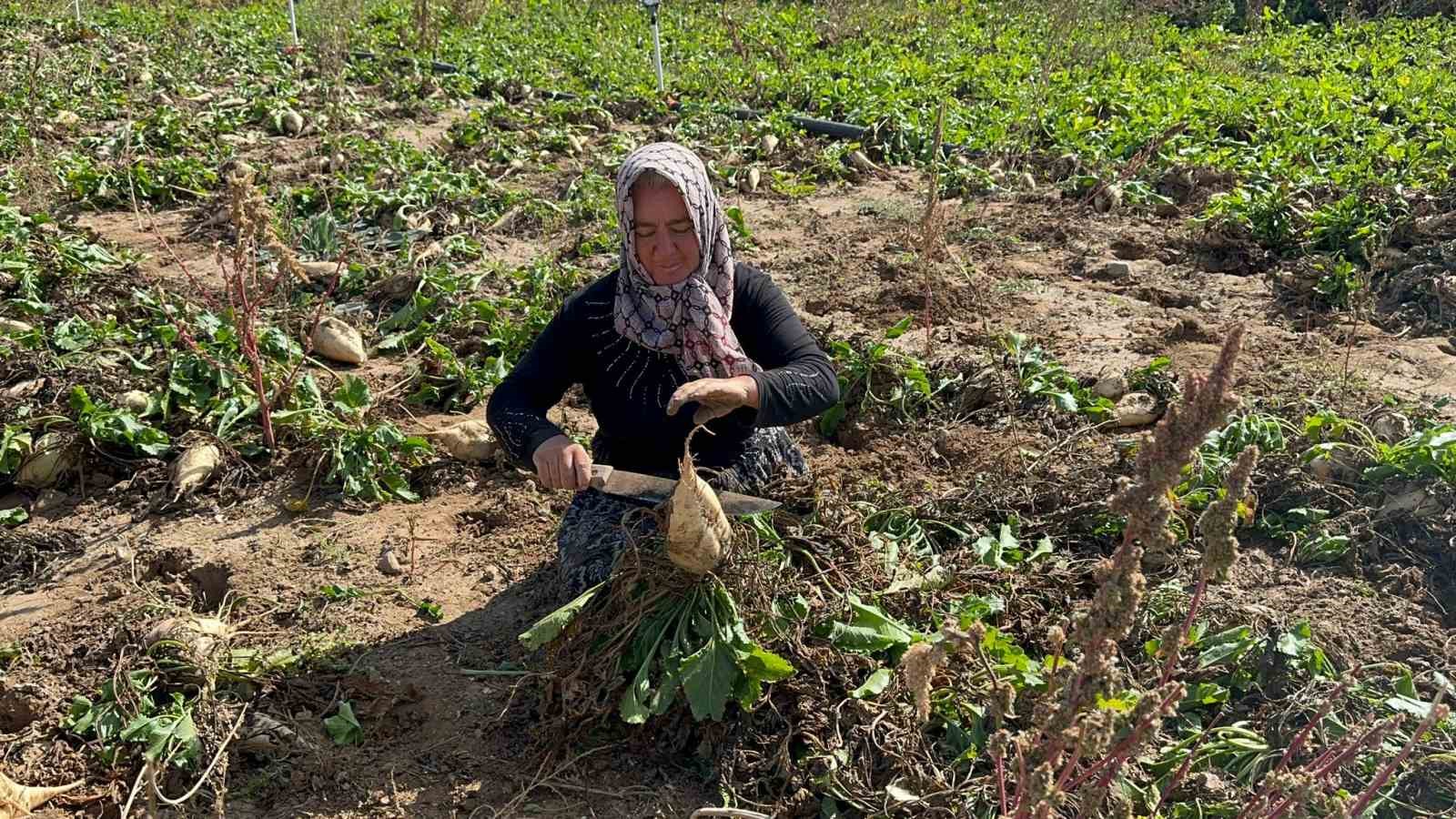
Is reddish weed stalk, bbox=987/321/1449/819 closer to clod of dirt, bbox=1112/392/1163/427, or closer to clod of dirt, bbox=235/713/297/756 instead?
clod of dirt, bbox=235/713/297/756

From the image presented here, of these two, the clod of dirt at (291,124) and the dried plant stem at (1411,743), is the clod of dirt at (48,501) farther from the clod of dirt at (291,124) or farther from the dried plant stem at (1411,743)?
the clod of dirt at (291,124)

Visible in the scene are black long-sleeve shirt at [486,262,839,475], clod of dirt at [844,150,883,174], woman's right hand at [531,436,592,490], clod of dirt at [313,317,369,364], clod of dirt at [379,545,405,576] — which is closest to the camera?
woman's right hand at [531,436,592,490]

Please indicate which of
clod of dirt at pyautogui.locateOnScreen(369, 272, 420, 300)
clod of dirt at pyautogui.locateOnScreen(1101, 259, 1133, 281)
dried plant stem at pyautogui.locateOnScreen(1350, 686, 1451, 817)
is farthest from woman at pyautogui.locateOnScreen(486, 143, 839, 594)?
clod of dirt at pyautogui.locateOnScreen(1101, 259, 1133, 281)

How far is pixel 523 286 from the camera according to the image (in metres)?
4.98

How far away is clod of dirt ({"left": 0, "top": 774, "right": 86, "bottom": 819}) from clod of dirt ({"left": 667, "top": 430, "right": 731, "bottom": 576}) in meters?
1.32

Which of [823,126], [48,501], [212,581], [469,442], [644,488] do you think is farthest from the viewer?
[823,126]

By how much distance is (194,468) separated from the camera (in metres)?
3.62

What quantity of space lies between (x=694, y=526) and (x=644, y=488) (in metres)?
0.33

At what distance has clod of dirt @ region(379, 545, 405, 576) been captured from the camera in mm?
3328

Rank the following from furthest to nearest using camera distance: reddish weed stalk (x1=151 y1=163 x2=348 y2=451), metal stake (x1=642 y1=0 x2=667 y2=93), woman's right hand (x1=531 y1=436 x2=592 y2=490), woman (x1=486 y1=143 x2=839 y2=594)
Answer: metal stake (x1=642 y1=0 x2=667 y2=93), reddish weed stalk (x1=151 y1=163 x2=348 y2=451), woman (x1=486 y1=143 x2=839 y2=594), woman's right hand (x1=531 y1=436 x2=592 y2=490)

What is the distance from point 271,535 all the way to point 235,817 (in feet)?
3.60

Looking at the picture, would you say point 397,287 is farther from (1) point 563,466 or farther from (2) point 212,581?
(1) point 563,466

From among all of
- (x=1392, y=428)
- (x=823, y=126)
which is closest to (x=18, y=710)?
(x=1392, y=428)

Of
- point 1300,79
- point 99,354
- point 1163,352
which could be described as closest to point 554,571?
point 99,354
